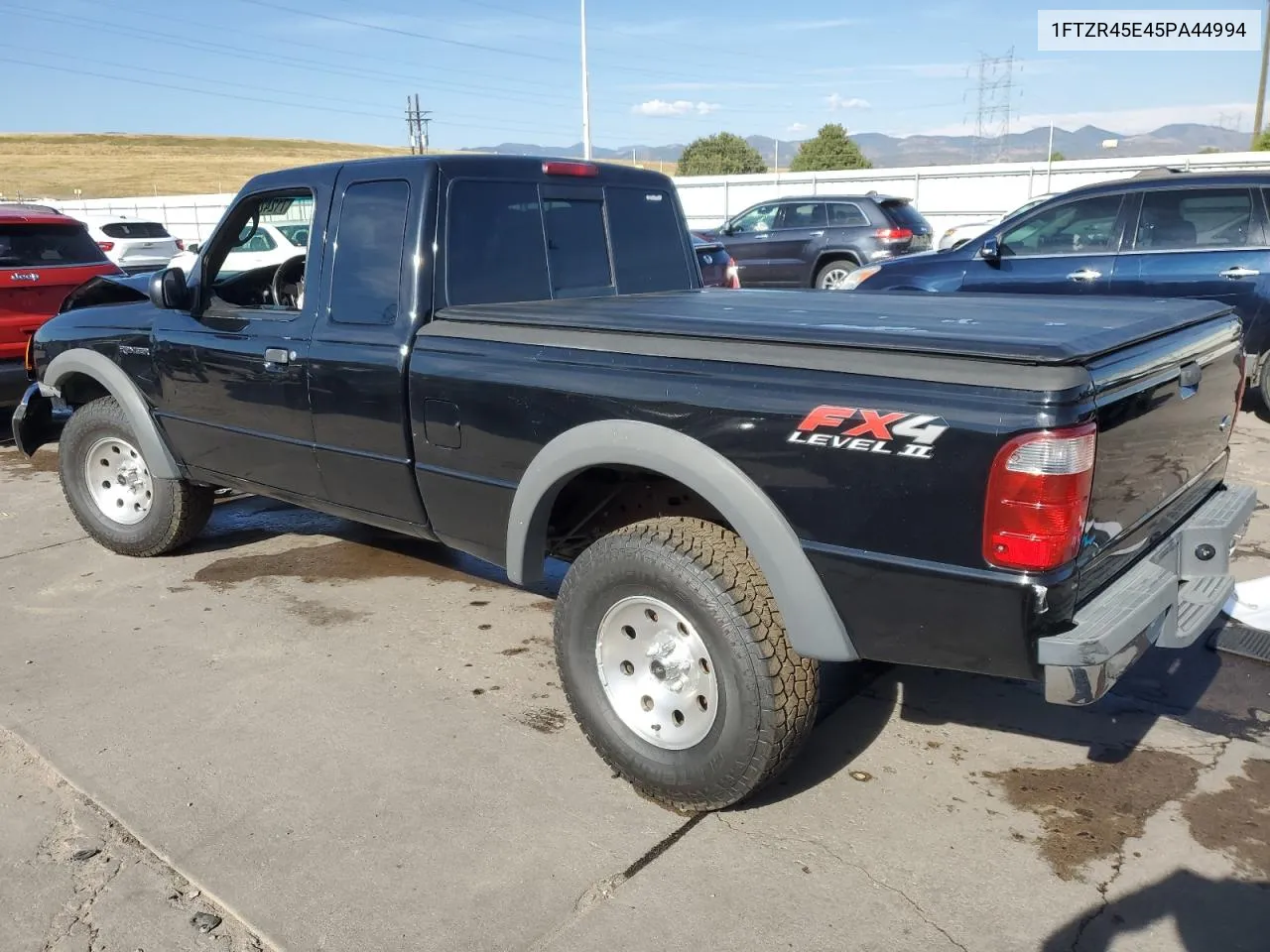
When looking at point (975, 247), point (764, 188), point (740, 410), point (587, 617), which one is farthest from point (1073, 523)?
point (764, 188)

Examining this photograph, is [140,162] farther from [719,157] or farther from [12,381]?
[12,381]

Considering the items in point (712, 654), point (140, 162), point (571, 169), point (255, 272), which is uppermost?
point (140, 162)

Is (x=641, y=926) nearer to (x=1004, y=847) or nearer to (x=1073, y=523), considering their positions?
(x=1004, y=847)

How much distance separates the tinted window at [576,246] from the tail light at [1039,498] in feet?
7.44

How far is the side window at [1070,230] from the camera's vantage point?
26.0ft

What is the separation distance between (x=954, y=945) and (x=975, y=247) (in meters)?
7.37

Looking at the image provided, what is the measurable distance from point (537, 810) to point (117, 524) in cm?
339

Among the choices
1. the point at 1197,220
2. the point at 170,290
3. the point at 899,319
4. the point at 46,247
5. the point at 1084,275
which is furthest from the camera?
the point at 46,247

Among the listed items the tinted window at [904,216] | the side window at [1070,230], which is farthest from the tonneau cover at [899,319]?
the tinted window at [904,216]

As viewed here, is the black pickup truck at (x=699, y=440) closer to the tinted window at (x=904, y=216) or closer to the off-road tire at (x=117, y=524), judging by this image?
the off-road tire at (x=117, y=524)

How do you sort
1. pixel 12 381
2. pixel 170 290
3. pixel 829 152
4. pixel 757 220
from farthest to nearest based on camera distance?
1. pixel 829 152
2. pixel 757 220
3. pixel 12 381
4. pixel 170 290

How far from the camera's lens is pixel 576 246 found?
4.29 m

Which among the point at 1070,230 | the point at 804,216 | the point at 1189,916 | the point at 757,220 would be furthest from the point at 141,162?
the point at 1189,916

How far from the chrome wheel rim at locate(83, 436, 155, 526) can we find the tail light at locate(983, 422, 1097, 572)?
4.31 m
